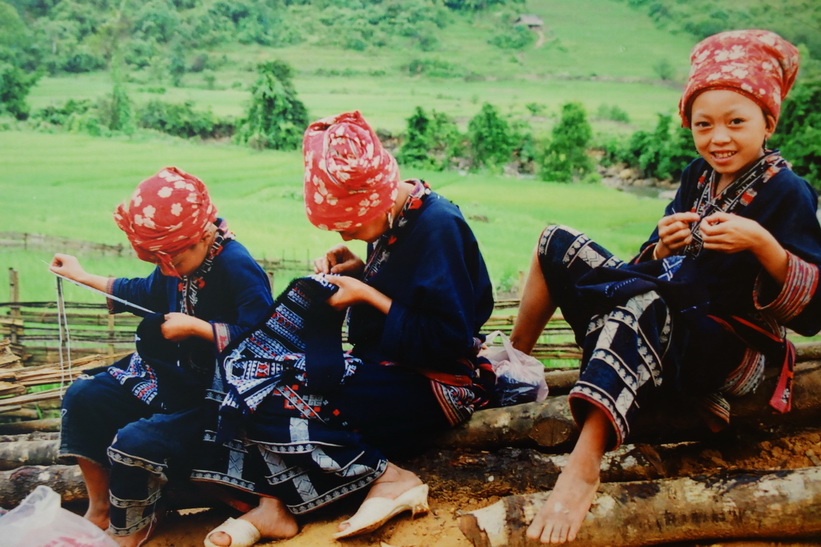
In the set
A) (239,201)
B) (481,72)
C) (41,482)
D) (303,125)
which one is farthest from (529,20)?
(41,482)

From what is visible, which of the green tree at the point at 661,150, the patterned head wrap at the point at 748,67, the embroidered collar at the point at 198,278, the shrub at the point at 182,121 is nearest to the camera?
the patterned head wrap at the point at 748,67

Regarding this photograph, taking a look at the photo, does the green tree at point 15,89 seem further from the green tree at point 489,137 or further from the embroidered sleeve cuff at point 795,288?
the embroidered sleeve cuff at point 795,288

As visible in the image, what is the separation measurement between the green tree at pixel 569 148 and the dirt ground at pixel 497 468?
3.54 m

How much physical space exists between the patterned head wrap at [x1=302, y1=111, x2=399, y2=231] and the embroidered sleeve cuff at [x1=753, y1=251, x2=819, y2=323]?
1138 millimetres

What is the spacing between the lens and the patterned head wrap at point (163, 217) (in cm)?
253

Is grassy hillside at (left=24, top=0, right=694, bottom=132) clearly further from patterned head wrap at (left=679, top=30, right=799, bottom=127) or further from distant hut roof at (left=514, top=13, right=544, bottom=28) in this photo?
patterned head wrap at (left=679, top=30, right=799, bottom=127)

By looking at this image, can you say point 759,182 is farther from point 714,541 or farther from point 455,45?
point 455,45

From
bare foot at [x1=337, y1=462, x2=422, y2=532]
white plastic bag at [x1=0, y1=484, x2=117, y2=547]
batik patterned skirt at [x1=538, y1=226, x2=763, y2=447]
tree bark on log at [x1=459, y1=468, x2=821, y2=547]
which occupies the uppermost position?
batik patterned skirt at [x1=538, y1=226, x2=763, y2=447]

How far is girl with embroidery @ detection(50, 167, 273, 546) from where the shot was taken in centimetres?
244

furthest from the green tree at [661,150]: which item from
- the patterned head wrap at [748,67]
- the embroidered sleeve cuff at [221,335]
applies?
the embroidered sleeve cuff at [221,335]

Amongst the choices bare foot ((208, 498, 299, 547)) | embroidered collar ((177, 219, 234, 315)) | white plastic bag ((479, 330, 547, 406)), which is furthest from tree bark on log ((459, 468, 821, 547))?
embroidered collar ((177, 219, 234, 315))

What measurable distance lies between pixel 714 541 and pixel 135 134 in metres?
4.61

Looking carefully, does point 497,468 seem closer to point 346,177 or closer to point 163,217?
point 346,177

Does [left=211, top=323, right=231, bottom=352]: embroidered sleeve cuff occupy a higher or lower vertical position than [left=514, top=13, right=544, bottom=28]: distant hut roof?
lower
